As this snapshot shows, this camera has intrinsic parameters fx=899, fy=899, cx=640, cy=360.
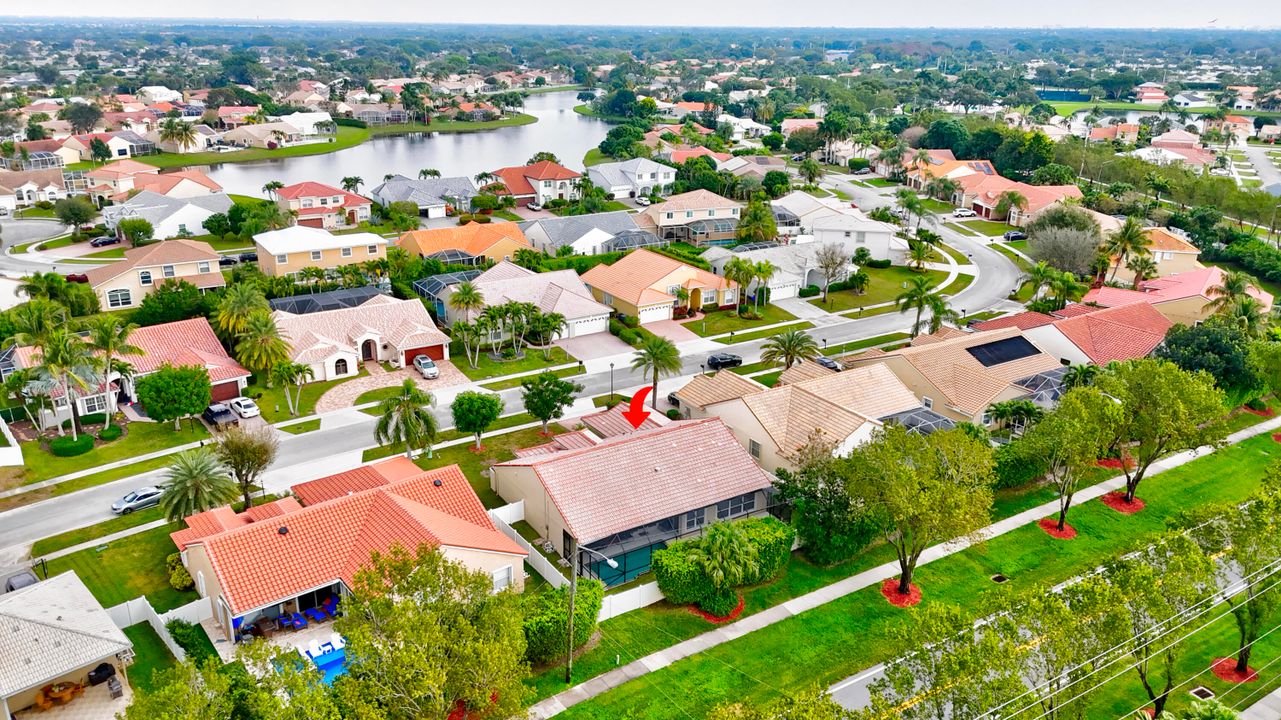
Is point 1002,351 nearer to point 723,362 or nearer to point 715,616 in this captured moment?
point 723,362

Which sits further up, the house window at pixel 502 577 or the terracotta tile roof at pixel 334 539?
the terracotta tile roof at pixel 334 539

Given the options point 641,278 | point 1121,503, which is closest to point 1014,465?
point 1121,503

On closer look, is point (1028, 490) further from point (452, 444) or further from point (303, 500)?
point (303, 500)

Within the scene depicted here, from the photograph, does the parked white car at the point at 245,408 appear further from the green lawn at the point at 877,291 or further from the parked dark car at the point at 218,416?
the green lawn at the point at 877,291

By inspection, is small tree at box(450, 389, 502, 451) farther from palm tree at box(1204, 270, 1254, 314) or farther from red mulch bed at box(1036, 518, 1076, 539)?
palm tree at box(1204, 270, 1254, 314)

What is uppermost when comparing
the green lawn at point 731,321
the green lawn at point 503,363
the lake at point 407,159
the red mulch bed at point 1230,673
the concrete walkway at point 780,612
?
the red mulch bed at point 1230,673

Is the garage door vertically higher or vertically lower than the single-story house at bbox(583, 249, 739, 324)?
lower

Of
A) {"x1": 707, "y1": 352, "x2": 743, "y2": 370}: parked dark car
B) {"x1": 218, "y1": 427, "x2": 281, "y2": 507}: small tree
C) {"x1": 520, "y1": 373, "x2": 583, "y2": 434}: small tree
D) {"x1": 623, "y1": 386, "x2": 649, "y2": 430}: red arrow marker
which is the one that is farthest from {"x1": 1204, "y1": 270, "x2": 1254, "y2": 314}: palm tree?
{"x1": 218, "y1": 427, "x2": 281, "y2": 507}: small tree

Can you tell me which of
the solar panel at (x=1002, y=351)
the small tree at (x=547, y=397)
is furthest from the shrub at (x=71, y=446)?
the solar panel at (x=1002, y=351)

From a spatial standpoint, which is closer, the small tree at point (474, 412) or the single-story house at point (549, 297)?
the small tree at point (474, 412)
